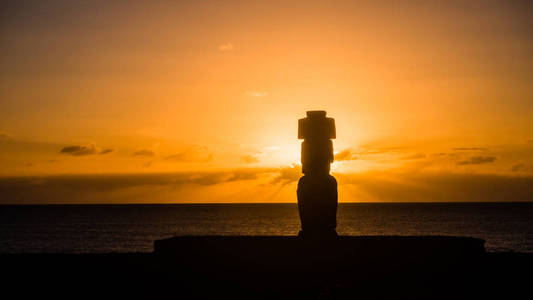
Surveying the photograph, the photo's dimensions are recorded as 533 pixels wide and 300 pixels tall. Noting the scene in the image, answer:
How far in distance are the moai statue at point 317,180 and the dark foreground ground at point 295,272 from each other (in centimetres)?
94

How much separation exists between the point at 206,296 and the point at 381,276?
467cm

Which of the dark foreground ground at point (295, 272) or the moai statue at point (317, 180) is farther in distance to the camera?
the moai statue at point (317, 180)

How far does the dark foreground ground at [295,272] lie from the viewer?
47.0ft

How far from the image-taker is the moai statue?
61.3ft

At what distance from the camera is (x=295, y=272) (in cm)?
1562

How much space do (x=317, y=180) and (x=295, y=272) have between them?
402 cm

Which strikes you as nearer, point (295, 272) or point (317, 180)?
point (295, 272)

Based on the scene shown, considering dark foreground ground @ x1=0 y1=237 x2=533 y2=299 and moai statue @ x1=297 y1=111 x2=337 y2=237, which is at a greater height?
moai statue @ x1=297 y1=111 x2=337 y2=237

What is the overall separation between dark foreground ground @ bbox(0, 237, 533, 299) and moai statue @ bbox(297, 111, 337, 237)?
3.09 feet

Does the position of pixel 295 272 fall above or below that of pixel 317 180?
below

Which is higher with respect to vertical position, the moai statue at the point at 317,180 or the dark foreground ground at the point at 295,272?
the moai statue at the point at 317,180

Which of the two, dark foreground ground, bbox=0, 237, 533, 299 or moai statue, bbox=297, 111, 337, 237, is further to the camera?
moai statue, bbox=297, 111, 337, 237

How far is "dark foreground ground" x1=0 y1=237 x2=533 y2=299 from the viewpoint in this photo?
14.3 metres

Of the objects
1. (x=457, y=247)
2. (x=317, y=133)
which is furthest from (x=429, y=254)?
(x=317, y=133)
